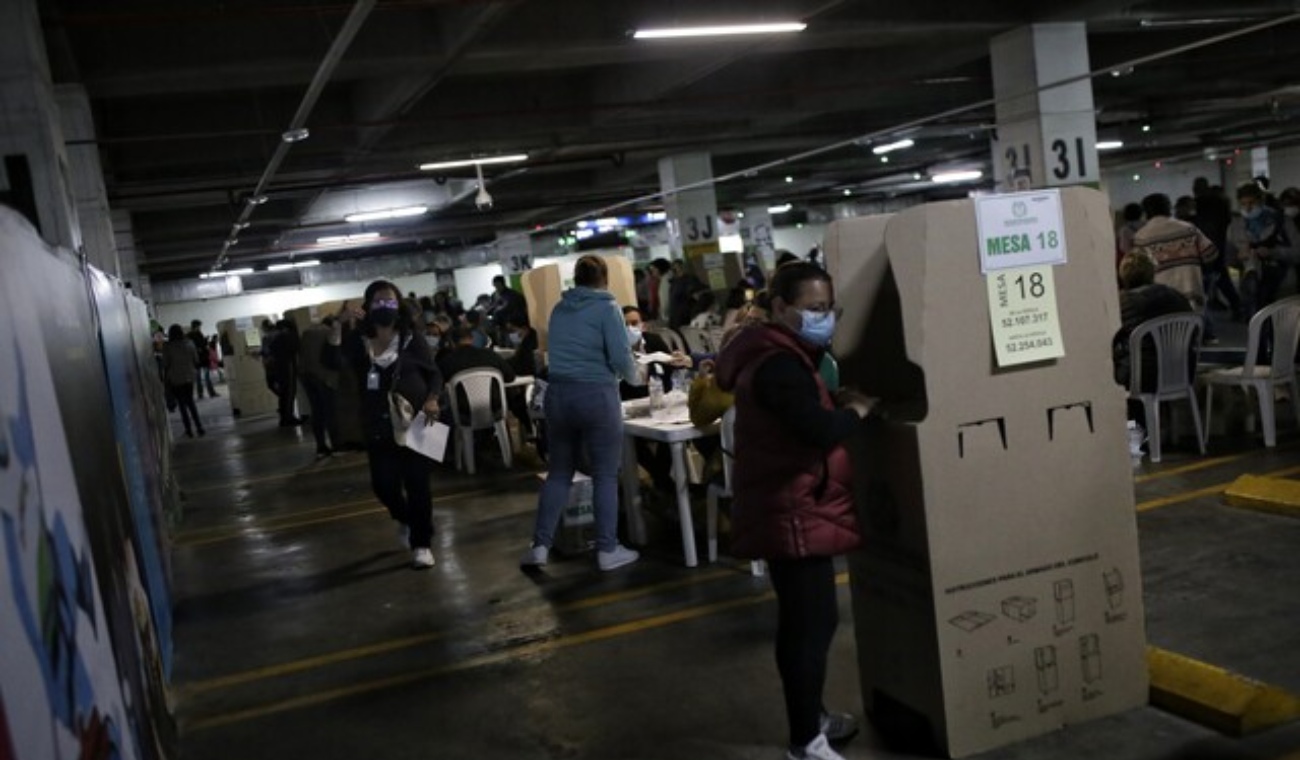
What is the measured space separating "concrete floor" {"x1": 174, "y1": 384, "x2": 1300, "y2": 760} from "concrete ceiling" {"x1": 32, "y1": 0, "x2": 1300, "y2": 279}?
3.46 metres

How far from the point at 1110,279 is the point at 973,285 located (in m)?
0.49

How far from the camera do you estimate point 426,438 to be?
18.1 ft

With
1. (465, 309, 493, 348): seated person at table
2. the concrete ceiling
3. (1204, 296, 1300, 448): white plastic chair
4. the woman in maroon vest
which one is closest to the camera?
the woman in maroon vest

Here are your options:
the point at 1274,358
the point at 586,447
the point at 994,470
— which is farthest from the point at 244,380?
the point at 994,470

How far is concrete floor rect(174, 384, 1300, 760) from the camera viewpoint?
133 inches

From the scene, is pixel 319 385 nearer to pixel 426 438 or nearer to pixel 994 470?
pixel 426 438

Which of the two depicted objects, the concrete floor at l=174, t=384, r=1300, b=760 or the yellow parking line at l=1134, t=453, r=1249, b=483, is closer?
the concrete floor at l=174, t=384, r=1300, b=760

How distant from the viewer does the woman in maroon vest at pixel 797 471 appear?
9.09ft

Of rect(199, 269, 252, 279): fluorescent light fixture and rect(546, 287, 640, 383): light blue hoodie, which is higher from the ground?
rect(199, 269, 252, 279): fluorescent light fixture

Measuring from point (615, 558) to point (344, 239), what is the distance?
64.7ft

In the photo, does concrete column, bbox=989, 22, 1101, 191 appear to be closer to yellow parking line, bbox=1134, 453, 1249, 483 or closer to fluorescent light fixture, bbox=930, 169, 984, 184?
yellow parking line, bbox=1134, 453, 1249, 483

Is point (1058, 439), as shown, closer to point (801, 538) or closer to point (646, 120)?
point (801, 538)

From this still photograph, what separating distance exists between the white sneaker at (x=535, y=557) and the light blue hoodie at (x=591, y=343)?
92 centimetres

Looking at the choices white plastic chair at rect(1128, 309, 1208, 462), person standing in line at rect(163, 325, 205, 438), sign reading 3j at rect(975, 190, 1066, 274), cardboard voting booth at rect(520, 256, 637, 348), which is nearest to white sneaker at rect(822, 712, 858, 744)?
sign reading 3j at rect(975, 190, 1066, 274)
